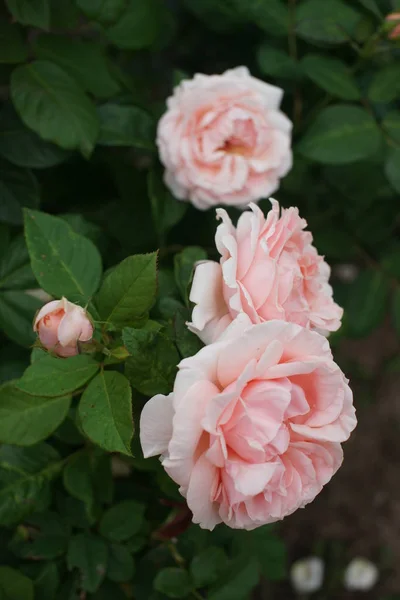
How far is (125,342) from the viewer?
55 centimetres

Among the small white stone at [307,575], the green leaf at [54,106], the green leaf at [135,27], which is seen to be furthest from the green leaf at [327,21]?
the small white stone at [307,575]

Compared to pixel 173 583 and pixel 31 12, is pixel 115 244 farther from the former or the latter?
pixel 173 583

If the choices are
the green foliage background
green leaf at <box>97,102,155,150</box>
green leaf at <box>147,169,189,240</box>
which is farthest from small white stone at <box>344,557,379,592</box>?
green leaf at <box>97,102,155,150</box>

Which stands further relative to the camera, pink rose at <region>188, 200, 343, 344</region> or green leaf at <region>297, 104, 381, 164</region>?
green leaf at <region>297, 104, 381, 164</region>

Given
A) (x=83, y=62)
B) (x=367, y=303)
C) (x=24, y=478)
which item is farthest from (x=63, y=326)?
(x=367, y=303)

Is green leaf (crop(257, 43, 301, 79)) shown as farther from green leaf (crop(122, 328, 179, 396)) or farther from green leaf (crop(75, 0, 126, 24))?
green leaf (crop(122, 328, 179, 396))

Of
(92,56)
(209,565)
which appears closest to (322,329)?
(209,565)

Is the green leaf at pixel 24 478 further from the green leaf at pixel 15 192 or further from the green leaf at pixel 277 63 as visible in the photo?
the green leaf at pixel 277 63

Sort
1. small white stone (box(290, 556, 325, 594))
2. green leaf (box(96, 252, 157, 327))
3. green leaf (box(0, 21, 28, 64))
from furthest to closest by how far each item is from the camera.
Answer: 1. small white stone (box(290, 556, 325, 594))
2. green leaf (box(0, 21, 28, 64))
3. green leaf (box(96, 252, 157, 327))

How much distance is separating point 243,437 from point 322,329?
0.17 m

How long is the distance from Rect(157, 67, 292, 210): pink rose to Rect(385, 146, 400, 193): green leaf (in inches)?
6.9

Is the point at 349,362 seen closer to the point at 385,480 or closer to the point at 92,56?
the point at 385,480

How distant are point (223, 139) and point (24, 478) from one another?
503mm

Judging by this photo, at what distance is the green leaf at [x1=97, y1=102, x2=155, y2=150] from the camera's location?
892mm
